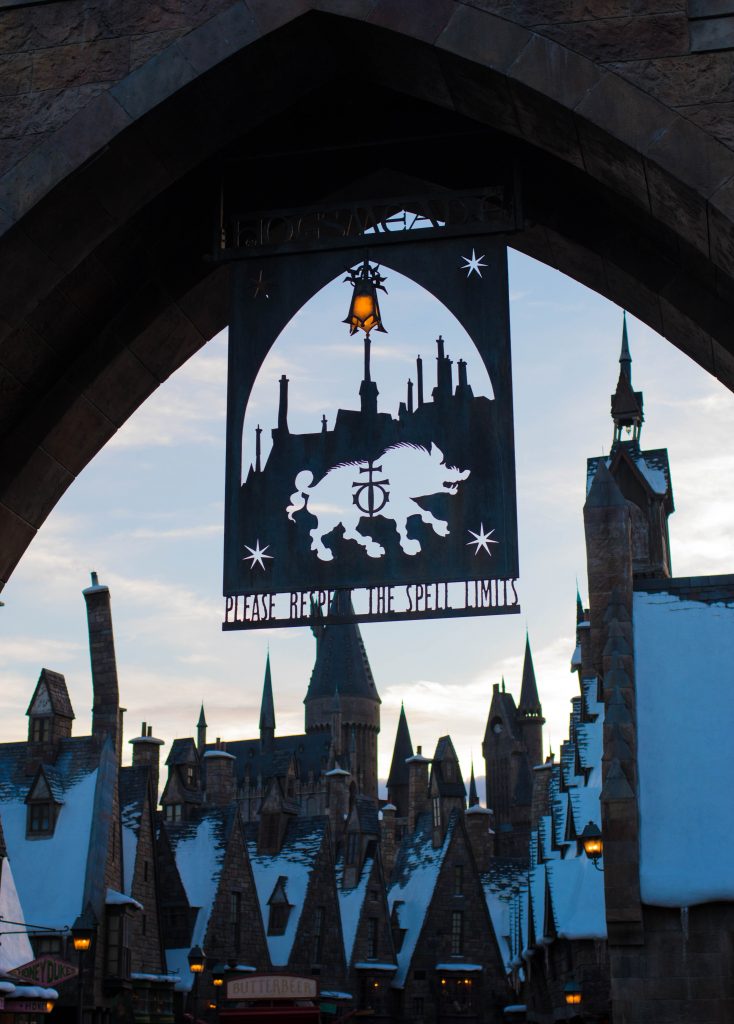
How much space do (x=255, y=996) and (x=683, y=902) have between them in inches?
915

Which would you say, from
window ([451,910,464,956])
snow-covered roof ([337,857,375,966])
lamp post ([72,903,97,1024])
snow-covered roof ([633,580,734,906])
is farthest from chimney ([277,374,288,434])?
window ([451,910,464,956])

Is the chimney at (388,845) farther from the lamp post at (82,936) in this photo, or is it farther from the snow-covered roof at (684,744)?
the snow-covered roof at (684,744)

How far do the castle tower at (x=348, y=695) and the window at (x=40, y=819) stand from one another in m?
90.0

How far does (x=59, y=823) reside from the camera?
3338 cm

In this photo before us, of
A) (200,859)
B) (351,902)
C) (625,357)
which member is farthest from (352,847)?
(625,357)

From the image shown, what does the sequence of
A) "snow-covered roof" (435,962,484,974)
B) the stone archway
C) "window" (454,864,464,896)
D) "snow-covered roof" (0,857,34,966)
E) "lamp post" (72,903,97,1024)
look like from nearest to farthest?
the stone archway
"snow-covered roof" (0,857,34,966)
"lamp post" (72,903,97,1024)
"snow-covered roof" (435,962,484,974)
"window" (454,864,464,896)

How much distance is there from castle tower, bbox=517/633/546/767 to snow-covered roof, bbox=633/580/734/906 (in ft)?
299

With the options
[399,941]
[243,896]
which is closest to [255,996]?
[243,896]

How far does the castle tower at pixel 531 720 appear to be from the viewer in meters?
113

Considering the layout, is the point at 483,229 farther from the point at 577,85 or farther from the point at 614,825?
the point at 614,825

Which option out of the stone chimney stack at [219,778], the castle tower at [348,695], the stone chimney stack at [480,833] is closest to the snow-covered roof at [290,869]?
the stone chimney stack at [219,778]

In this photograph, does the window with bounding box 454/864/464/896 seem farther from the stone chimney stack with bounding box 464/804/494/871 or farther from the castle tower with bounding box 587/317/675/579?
the castle tower with bounding box 587/317/675/579

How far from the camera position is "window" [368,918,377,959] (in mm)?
53875

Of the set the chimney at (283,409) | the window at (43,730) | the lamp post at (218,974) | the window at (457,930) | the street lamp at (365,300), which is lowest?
the lamp post at (218,974)
